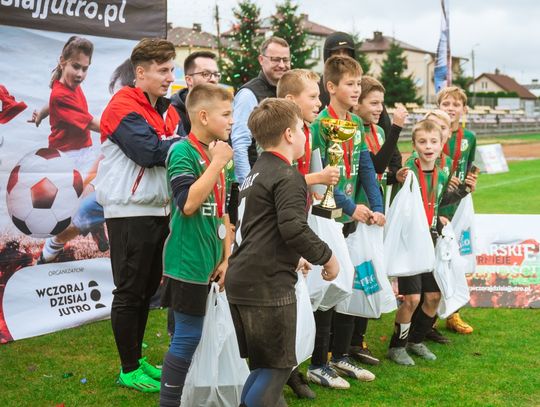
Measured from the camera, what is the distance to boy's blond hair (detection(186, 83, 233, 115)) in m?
3.52

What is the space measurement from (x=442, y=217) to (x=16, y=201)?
337 centimetres

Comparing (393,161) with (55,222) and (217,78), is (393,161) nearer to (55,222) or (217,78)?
(217,78)

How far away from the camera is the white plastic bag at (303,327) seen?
3.65 m

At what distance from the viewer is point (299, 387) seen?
→ 4.23 metres

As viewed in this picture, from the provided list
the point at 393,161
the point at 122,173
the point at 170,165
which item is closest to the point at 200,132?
the point at 170,165

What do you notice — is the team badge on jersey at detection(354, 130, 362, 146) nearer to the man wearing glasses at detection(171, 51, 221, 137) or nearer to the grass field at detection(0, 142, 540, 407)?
the man wearing glasses at detection(171, 51, 221, 137)

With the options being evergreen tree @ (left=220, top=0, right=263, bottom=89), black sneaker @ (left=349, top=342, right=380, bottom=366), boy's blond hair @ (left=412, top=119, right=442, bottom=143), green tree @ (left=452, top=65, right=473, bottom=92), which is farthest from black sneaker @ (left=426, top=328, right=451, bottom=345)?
green tree @ (left=452, top=65, right=473, bottom=92)

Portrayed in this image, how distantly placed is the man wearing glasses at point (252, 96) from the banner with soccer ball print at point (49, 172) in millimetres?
1721

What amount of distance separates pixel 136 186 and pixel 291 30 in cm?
2669

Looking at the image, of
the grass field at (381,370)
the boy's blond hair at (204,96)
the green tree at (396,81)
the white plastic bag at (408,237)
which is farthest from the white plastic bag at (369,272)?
the green tree at (396,81)

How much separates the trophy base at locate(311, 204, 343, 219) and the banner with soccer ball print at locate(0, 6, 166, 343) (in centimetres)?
270

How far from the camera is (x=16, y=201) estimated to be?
553 cm

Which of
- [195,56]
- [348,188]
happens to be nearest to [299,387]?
[348,188]

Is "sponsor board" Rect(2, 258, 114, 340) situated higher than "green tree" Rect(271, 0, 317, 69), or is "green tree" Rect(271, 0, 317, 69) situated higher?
"green tree" Rect(271, 0, 317, 69)
